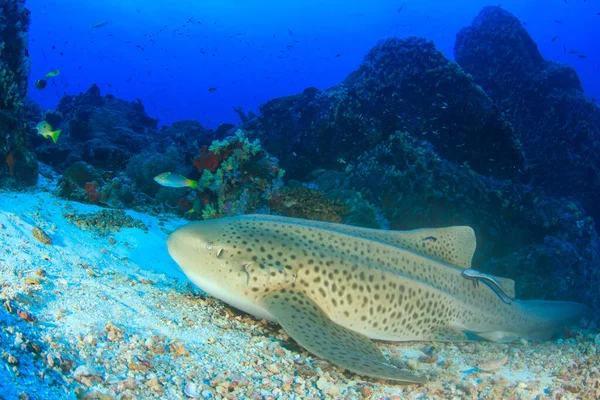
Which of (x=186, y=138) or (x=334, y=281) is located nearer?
(x=334, y=281)

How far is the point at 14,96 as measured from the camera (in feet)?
25.1

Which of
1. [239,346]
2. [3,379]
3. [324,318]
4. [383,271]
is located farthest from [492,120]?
[3,379]

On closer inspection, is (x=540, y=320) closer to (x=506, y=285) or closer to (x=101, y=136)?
(x=506, y=285)

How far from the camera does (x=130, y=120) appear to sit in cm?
1903

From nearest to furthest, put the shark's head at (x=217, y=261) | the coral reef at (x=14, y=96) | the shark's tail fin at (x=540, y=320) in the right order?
the shark's head at (x=217, y=261), the shark's tail fin at (x=540, y=320), the coral reef at (x=14, y=96)

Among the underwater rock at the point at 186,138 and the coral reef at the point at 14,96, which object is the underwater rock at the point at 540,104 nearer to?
the underwater rock at the point at 186,138

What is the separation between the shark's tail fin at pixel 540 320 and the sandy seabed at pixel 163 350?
0.32 metres

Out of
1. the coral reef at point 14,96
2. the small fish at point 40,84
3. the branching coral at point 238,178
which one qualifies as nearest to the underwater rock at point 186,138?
the small fish at point 40,84

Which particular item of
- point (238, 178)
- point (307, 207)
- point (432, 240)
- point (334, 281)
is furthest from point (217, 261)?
point (238, 178)

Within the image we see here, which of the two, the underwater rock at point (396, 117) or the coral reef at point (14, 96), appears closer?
the coral reef at point (14, 96)

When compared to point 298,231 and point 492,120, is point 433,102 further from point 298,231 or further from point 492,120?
point 298,231

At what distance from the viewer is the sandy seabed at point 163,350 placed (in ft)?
7.36

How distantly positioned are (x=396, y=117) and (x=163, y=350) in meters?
10.9

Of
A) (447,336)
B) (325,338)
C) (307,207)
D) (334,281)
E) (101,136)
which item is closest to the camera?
(325,338)
